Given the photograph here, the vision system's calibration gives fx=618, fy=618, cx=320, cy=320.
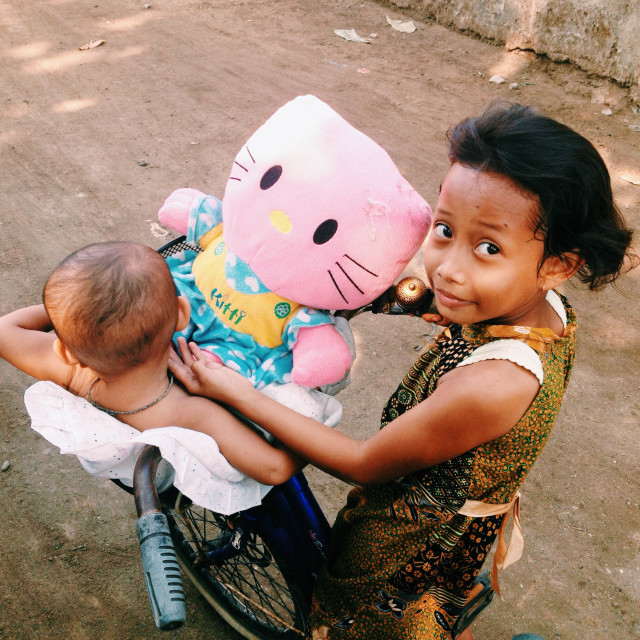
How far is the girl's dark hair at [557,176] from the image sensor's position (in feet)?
3.40

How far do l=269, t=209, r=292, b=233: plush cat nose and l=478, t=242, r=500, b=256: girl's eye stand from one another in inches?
16.3

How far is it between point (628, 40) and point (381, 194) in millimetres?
4131

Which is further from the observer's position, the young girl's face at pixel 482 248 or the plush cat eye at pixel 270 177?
the plush cat eye at pixel 270 177

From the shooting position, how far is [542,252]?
3.56 ft

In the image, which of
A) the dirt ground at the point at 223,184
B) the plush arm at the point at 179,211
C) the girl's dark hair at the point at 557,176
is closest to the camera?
the girl's dark hair at the point at 557,176

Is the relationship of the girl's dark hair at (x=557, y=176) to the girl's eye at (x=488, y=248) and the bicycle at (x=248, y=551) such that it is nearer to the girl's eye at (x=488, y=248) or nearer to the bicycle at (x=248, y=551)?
the girl's eye at (x=488, y=248)

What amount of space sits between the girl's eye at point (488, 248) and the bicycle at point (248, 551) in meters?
0.25

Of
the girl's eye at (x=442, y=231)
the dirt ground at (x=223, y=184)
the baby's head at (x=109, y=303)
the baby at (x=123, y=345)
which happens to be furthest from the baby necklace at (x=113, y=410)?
the dirt ground at (x=223, y=184)

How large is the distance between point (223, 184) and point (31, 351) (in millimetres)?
2654

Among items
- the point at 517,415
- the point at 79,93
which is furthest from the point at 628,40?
the point at 517,415

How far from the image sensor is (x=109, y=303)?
42.9 inches

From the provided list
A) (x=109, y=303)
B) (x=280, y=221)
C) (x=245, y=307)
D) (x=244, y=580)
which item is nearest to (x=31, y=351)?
(x=109, y=303)

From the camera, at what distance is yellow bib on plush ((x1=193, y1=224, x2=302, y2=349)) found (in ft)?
4.54

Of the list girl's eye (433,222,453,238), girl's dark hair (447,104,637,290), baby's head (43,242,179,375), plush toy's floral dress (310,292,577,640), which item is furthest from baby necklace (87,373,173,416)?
girl's dark hair (447,104,637,290)
